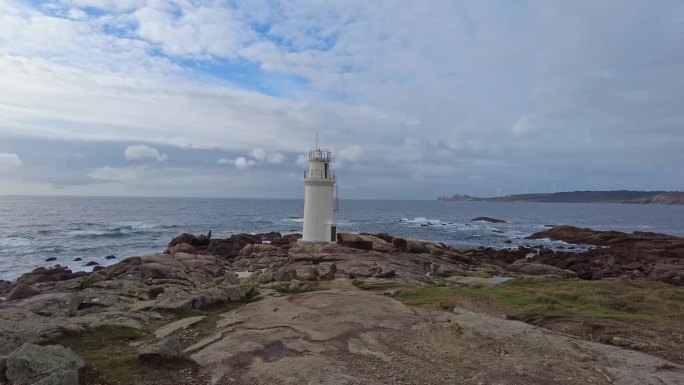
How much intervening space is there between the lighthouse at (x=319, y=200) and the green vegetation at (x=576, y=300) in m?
15.7

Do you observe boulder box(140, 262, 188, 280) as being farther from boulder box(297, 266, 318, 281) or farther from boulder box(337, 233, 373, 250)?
boulder box(337, 233, 373, 250)

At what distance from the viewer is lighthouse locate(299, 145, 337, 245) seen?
3441cm

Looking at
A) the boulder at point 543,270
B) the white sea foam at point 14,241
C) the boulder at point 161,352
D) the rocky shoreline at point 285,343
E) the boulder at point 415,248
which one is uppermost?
the boulder at point 161,352

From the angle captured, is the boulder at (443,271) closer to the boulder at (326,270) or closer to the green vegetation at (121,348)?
the boulder at (326,270)

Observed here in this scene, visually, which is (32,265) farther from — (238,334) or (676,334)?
(676,334)

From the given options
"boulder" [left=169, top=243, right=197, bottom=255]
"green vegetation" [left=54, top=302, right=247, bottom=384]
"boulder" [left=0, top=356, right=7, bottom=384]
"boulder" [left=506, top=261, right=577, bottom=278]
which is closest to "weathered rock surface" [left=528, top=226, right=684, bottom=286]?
"boulder" [left=506, top=261, right=577, bottom=278]

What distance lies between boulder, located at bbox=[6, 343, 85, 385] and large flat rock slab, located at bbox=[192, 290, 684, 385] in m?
2.44

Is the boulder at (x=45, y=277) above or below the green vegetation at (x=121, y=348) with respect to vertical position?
below

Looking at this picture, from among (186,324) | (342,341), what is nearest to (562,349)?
(342,341)

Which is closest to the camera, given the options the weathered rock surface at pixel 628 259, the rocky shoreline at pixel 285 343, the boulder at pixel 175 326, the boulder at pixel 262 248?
the rocky shoreline at pixel 285 343

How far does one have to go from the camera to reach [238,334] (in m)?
12.0

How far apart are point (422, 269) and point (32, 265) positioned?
35.0 m

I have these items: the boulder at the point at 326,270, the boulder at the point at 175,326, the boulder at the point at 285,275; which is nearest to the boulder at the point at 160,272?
the boulder at the point at 285,275

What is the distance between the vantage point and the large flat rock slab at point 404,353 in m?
9.45
